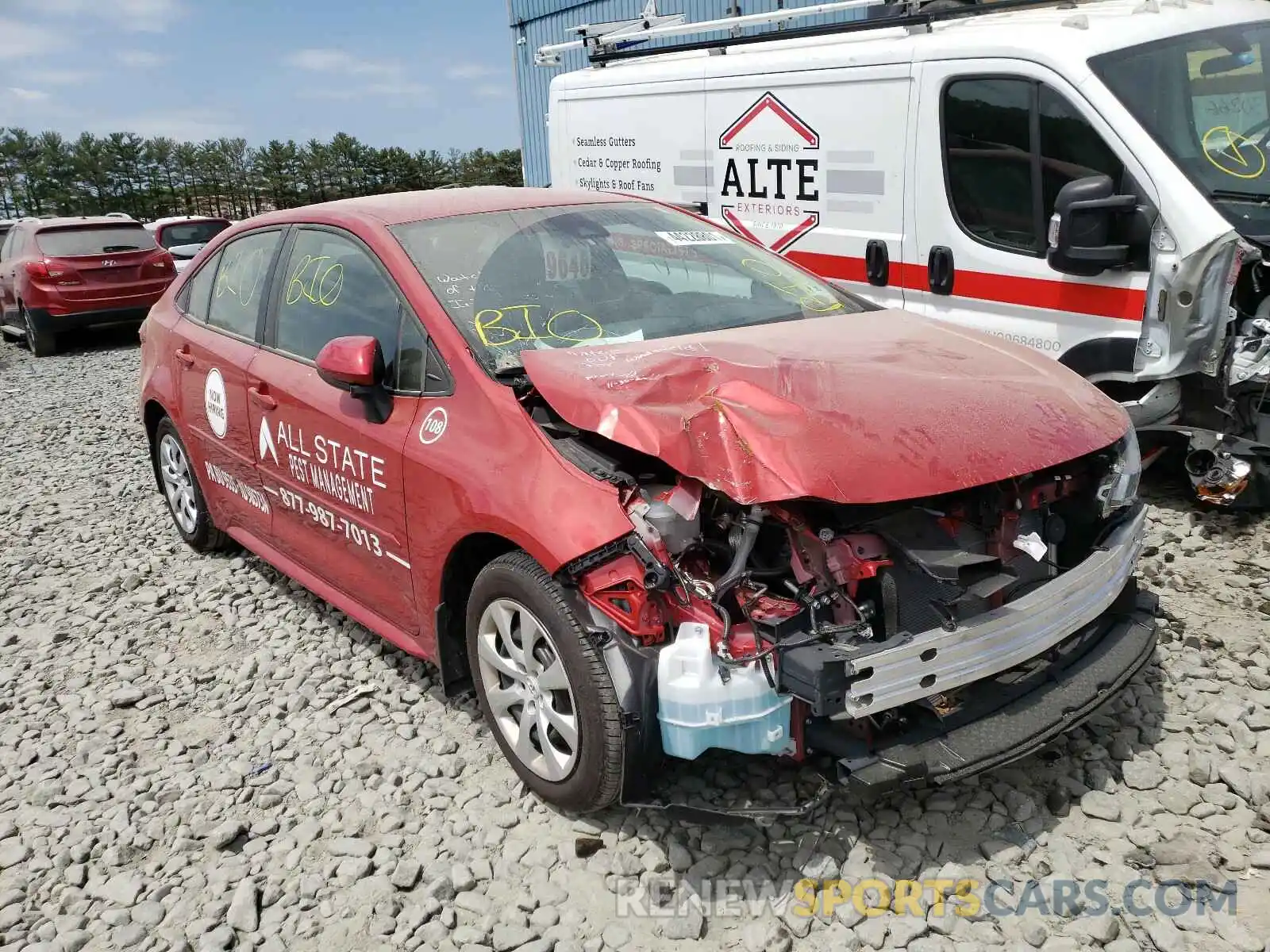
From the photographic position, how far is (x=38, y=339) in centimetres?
1247

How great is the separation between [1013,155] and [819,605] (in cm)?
340

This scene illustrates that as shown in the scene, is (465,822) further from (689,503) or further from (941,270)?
(941,270)

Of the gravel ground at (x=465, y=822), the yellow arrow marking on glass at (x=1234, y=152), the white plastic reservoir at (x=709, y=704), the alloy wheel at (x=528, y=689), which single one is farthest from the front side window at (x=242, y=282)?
the yellow arrow marking on glass at (x=1234, y=152)

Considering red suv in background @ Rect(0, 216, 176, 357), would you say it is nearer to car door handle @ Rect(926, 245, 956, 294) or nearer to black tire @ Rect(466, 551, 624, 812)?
car door handle @ Rect(926, 245, 956, 294)

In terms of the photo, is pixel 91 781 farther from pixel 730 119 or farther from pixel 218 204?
pixel 218 204

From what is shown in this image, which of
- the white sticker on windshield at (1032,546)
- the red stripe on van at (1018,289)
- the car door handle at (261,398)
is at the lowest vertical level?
the white sticker on windshield at (1032,546)

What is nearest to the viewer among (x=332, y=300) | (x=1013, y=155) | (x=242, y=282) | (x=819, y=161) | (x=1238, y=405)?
(x=332, y=300)

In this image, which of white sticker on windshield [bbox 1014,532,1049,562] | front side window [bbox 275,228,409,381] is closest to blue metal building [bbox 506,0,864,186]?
front side window [bbox 275,228,409,381]

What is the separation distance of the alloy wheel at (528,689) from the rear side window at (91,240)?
1161 centimetres

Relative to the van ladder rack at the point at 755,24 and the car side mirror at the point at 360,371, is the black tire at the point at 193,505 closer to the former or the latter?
the car side mirror at the point at 360,371

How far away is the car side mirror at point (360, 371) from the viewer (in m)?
3.18

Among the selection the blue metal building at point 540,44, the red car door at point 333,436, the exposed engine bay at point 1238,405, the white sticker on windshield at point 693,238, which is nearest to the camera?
the red car door at point 333,436

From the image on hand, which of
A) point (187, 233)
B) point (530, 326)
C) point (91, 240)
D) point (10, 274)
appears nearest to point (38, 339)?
point (10, 274)

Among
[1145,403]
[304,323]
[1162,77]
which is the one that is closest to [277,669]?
[304,323]
